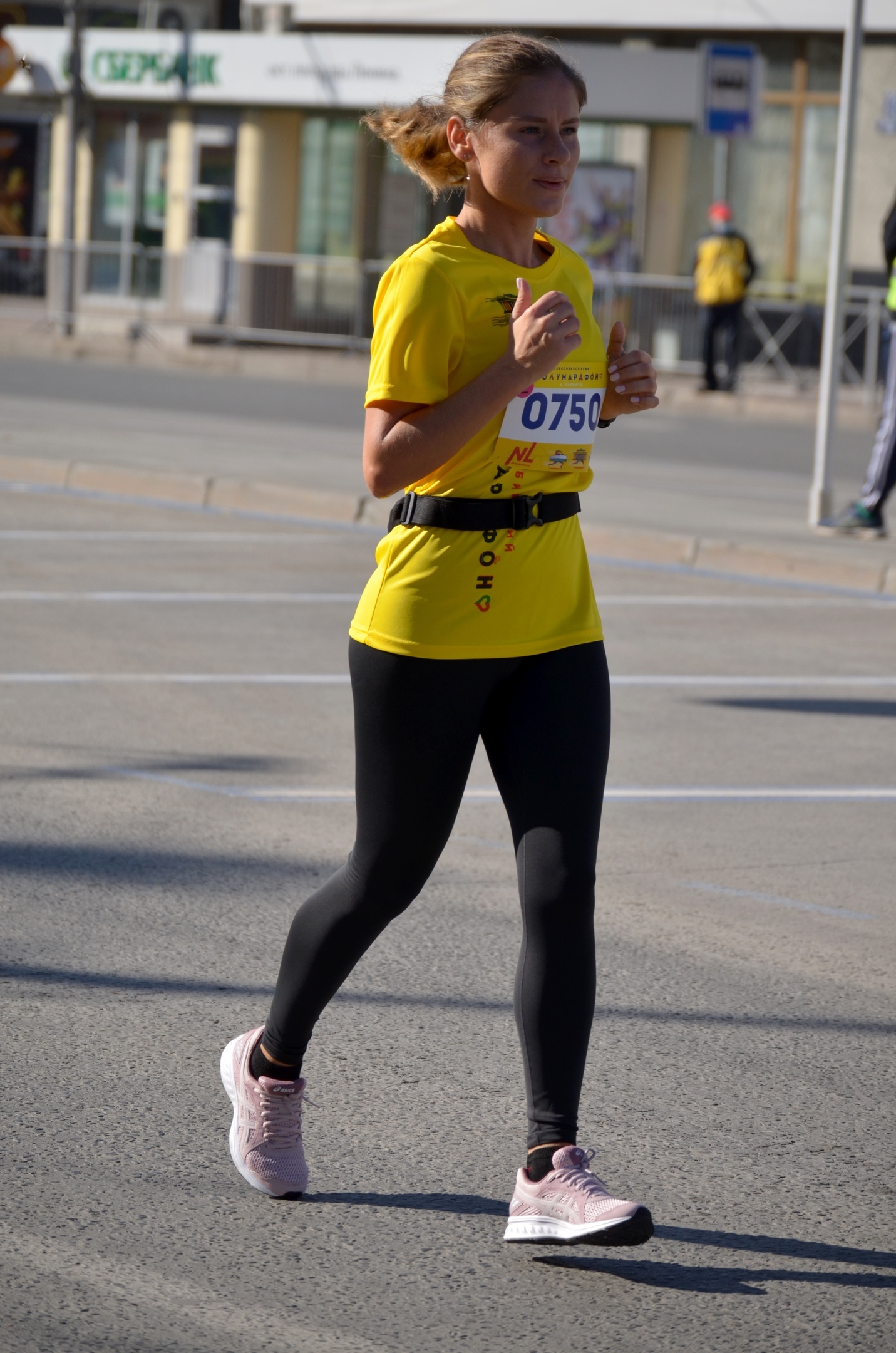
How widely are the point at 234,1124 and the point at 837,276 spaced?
1017cm

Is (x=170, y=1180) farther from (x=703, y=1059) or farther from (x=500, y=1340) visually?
(x=703, y=1059)

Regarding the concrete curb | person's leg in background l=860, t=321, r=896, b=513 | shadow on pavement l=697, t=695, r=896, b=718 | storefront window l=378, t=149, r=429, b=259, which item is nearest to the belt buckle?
shadow on pavement l=697, t=695, r=896, b=718

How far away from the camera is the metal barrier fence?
26.9 m

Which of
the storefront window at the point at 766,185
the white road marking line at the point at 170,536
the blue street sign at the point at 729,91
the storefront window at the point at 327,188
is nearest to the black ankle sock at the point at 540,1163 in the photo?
the white road marking line at the point at 170,536

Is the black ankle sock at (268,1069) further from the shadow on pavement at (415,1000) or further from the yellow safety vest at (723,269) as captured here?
the yellow safety vest at (723,269)

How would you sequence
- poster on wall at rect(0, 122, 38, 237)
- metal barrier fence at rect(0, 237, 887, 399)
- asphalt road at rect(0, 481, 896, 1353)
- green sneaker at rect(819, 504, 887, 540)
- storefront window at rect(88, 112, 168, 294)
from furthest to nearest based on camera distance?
poster on wall at rect(0, 122, 38, 237)
storefront window at rect(88, 112, 168, 294)
metal barrier fence at rect(0, 237, 887, 399)
green sneaker at rect(819, 504, 887, 540)
asphalt road at rect(0, 481, 896, 1353)

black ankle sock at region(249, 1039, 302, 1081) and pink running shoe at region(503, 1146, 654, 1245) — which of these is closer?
pink running shoe at region(503, 1146, 654, 1245)

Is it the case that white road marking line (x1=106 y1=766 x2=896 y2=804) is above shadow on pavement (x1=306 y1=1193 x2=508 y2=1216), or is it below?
above

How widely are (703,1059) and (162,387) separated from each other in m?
20.9

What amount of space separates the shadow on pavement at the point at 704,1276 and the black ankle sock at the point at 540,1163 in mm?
127

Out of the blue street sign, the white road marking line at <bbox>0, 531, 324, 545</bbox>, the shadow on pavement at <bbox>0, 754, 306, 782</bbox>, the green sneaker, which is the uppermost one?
the blue street sign

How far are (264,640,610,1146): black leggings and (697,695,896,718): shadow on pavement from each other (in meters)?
4.75

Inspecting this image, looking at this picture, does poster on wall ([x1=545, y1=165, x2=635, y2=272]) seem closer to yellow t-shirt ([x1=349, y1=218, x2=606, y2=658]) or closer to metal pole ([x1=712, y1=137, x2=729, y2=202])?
metal pole ([x1=712, y1=137, x2=729, y2=202])

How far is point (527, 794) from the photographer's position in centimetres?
361
